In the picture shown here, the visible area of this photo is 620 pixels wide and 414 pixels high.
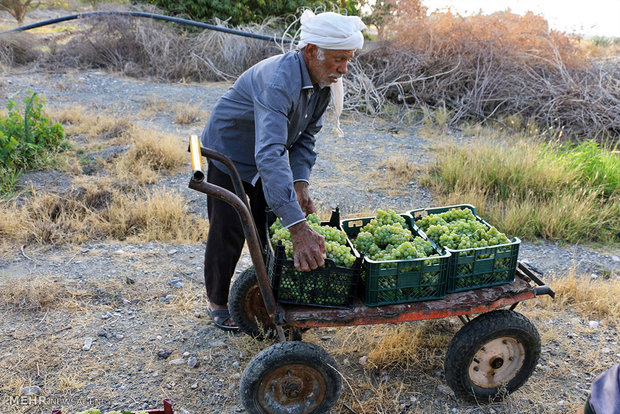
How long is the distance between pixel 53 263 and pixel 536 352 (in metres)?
4.03

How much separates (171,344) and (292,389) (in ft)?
4.21

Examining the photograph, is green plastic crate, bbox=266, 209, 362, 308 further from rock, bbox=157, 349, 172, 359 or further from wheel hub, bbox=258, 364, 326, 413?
rock, bbox=157, 349, 172, 359

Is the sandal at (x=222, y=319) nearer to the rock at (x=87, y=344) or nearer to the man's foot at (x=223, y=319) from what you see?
the man's foot at (x=223, y=319)

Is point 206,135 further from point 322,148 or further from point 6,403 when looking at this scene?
point 322,148

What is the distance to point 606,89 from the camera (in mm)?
9570

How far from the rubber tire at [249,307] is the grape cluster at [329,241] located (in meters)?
0.55

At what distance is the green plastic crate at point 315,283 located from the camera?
282 centimetres

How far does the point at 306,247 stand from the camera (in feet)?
9.12

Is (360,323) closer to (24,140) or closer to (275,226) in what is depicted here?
(275,226)

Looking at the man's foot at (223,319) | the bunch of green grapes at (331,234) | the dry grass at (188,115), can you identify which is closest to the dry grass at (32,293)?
the man's foot at (223,319)

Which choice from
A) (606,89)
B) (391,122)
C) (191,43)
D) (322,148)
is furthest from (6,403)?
(191,43)

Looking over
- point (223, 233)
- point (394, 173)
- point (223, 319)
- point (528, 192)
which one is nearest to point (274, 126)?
point (223, 233)

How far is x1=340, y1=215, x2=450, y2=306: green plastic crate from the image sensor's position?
2.84 m

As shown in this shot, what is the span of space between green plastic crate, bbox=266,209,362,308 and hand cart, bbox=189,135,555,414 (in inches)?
1.7
